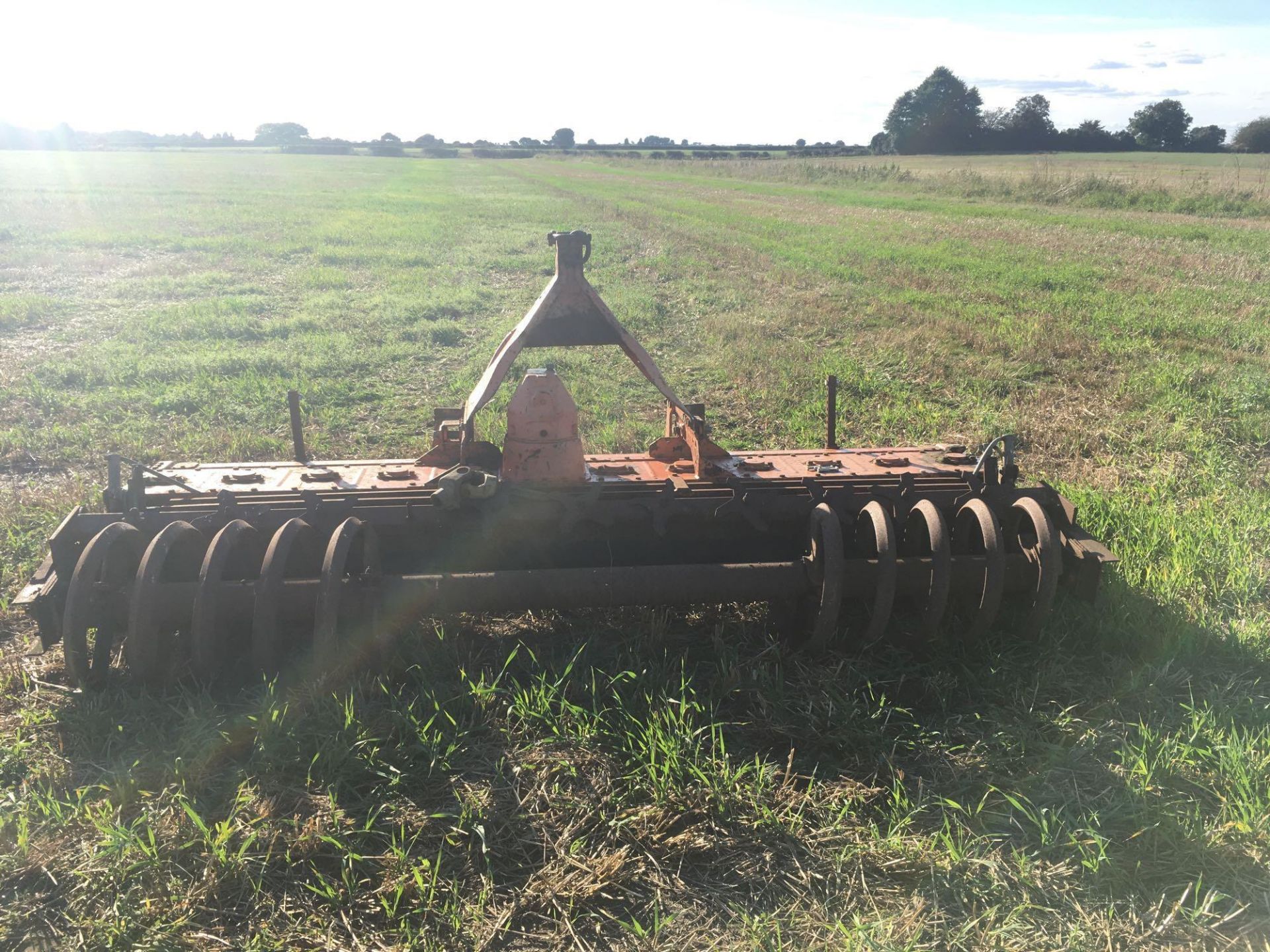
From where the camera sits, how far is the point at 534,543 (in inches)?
145

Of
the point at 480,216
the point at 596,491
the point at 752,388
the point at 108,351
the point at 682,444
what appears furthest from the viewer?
the point at 480,216

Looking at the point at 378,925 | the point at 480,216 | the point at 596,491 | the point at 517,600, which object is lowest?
the point at 378,925

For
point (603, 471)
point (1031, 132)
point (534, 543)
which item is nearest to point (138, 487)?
point (534, 543)

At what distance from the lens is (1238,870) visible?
7.98 feet

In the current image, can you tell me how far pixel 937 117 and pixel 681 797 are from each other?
7514cm

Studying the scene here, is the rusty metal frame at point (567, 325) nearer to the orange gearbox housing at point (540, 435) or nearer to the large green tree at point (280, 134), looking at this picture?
the orange gearbox housing at point (540, 435)

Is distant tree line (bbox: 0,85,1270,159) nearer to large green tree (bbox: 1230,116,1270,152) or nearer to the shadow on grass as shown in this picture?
large green tree (bbox: 1230,116,1270,152)

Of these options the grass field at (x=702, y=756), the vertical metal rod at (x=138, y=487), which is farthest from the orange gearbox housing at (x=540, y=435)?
the vertical metal rod at (x=138, y=487)

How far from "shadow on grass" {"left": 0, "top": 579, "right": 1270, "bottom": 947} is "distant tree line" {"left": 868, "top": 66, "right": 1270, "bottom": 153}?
228ft

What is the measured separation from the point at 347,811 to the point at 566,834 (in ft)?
2.31

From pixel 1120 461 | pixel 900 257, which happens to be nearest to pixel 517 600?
pixel 1120 461

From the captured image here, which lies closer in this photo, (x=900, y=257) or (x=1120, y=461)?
(x=1120, y=461)

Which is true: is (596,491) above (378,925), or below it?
above

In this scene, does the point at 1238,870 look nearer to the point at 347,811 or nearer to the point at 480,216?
the point at 347,811
